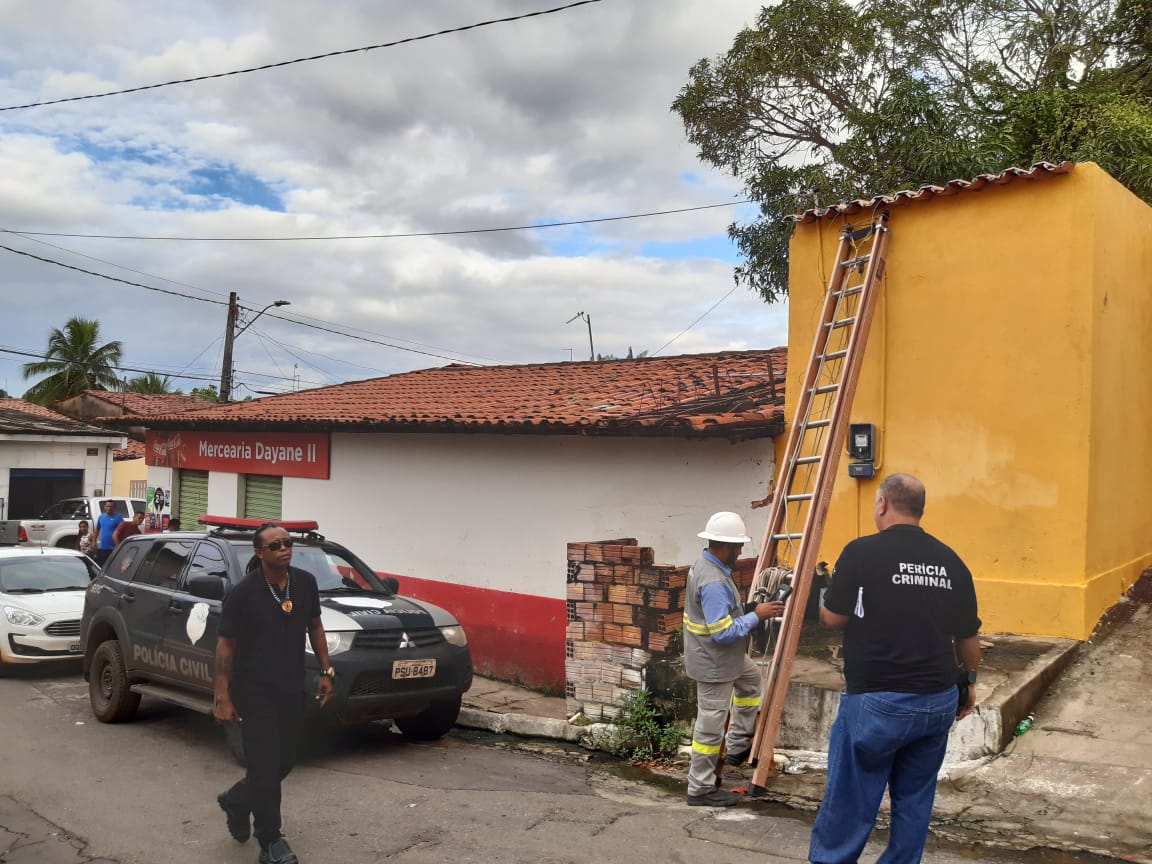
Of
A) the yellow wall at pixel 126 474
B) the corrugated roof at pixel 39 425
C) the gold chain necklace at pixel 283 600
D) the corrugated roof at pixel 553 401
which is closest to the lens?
the gold chain necklace at pixel 283 600

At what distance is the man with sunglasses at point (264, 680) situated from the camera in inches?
190

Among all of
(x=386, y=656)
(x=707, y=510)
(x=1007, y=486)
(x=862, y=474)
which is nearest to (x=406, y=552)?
(x=707, y=510)

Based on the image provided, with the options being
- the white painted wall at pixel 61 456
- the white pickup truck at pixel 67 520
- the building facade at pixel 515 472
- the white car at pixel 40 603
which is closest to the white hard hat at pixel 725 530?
the building facade at pixel 515 472

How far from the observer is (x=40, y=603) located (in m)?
10.6

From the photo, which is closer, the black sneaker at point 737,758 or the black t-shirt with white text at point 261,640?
the black t-shirt with white text at point 261,640

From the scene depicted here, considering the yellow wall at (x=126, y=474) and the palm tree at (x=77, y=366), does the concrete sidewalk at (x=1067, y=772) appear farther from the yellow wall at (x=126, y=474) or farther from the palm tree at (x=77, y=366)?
the palm tree at (x=77, y=366)

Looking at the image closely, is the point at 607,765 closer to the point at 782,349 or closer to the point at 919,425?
the point at 919,425

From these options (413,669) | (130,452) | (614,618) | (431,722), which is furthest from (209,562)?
(130,452)

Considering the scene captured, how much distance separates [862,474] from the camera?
8.16 metres

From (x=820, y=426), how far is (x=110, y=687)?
20.2 feet

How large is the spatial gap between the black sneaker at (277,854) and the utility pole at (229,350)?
2257cm

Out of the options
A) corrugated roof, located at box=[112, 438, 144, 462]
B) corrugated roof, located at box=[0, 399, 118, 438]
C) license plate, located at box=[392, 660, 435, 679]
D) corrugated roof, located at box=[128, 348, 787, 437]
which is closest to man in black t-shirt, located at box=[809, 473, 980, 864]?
license plate, located at box=[392, 660, 435, 679]

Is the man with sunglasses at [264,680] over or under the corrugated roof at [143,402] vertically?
under

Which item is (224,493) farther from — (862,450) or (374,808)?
(862,450)
